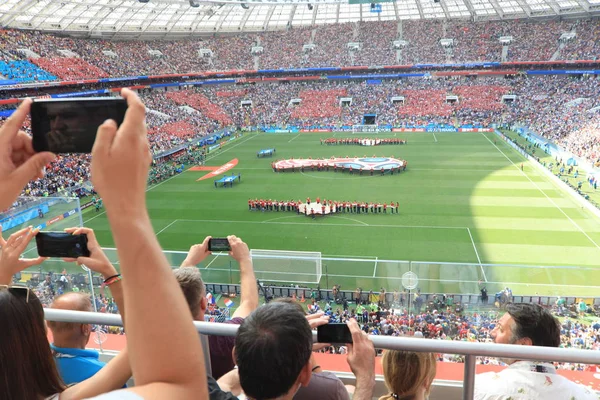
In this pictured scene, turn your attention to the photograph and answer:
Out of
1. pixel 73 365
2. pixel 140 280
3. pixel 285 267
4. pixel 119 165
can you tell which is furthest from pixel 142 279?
pixel 285 267

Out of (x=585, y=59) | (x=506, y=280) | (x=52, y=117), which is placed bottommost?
(x=506, y=280)

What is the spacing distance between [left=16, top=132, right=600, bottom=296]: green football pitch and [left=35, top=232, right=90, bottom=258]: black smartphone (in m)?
10.00

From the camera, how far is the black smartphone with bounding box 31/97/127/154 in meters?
1.52

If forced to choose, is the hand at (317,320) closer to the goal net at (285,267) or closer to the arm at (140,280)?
the arm at (140,280)

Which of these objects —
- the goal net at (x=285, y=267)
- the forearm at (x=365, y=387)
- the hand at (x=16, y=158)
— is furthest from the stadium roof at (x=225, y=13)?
the hand at (x=16, y=158)

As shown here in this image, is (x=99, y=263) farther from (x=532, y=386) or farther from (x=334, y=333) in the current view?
(x=532, y=386)

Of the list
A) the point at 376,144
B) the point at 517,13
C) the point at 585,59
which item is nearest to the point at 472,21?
the point at 517,13

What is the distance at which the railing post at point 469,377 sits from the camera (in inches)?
88.6

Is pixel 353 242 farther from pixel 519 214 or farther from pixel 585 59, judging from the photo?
pixel 585 59

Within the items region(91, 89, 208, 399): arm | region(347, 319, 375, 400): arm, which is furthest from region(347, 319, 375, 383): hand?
region(91, 89, 208, 399): arm

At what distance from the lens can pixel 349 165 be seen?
1332 inches

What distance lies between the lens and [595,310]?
12719 millimetres

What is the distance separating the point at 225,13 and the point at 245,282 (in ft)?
220

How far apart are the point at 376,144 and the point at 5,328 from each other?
41323 mm
